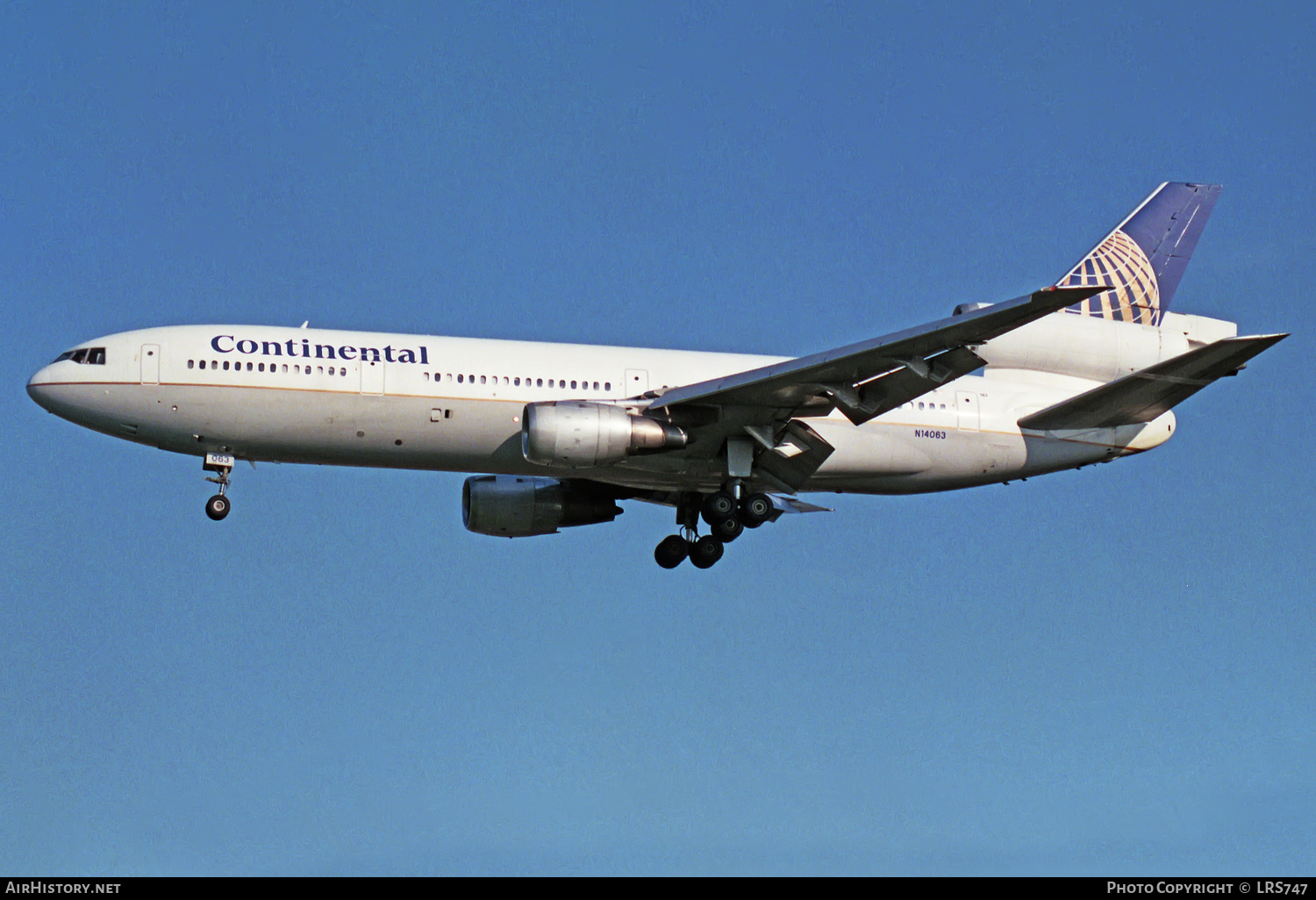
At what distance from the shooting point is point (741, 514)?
36594 mm

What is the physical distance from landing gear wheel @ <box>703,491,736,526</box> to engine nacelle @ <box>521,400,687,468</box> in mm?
3209

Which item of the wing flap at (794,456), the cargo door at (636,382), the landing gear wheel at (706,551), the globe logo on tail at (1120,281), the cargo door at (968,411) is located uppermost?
the globe logo on tail at (1120,281)

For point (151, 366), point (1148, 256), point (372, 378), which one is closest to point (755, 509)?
point (372, 378)

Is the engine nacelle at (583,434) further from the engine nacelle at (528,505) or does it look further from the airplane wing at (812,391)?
the engine nacelle at (528,505)

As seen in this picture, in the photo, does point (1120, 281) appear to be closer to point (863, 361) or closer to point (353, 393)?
point (863, 361)

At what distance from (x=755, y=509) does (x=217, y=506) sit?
474 inches

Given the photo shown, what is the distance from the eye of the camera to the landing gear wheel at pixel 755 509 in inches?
1435

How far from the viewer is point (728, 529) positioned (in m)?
36.6

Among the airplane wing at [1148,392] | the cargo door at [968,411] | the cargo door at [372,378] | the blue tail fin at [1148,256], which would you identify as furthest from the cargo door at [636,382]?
the blue tail fin at [1148,256]

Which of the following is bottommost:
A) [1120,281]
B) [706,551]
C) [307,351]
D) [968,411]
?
[706,551]

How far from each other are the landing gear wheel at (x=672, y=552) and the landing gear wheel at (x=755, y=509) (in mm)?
2481

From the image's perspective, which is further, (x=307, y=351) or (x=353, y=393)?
(x=307, y=351)

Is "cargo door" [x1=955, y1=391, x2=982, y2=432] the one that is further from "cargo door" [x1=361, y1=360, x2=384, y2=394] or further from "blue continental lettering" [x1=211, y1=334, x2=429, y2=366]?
"cargo door" [x1=361, y1=360, x2=384, y2=394]

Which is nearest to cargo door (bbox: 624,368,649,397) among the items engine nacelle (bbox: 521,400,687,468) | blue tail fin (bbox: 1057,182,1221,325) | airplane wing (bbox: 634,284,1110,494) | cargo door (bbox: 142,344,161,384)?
airplane wing (bbox: 634,284,1110,494)
